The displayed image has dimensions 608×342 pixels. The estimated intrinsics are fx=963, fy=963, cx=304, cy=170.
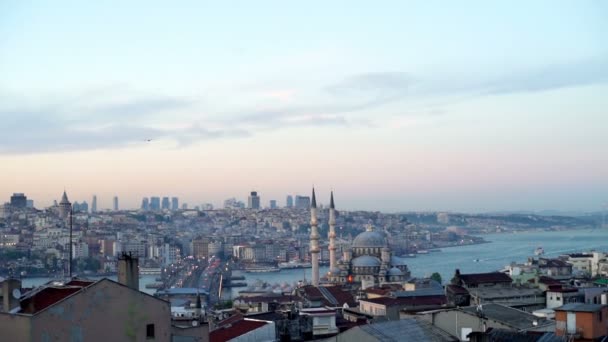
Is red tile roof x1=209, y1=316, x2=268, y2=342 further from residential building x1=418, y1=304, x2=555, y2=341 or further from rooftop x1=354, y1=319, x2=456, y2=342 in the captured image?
residential building x1=418, y1=304, x2=555, y2=341

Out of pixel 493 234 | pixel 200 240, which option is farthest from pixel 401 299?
pixel 493 234

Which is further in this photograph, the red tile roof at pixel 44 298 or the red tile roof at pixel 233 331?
the red tile roof at pixel 233 331

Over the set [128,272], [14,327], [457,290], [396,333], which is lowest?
[457,290]

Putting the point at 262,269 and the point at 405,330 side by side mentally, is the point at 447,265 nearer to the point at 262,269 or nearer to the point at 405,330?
the point at 262,269

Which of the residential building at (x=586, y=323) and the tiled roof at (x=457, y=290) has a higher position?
the residential building at (x=586, y=323)

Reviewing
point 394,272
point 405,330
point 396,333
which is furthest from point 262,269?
point 396,333

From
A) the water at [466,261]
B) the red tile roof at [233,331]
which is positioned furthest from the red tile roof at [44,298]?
the water at [466,261]

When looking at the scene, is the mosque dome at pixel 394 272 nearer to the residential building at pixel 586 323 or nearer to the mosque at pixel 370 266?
the mosque at pixel 370 266
